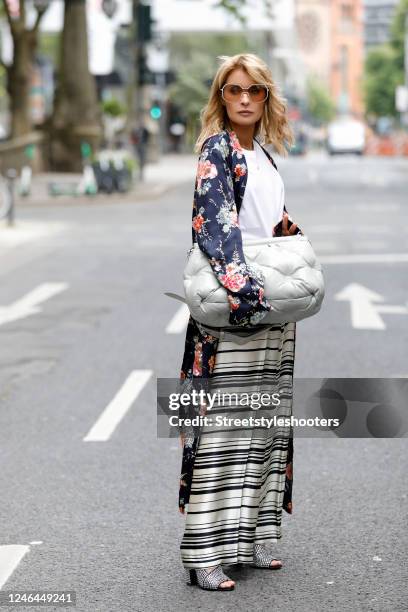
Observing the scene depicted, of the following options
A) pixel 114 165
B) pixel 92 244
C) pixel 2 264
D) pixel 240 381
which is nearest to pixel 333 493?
pixel 240 381

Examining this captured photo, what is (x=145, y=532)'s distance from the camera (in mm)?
5359

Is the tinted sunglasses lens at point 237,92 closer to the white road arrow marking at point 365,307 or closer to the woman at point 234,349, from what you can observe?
Result: the woman at point 234,349

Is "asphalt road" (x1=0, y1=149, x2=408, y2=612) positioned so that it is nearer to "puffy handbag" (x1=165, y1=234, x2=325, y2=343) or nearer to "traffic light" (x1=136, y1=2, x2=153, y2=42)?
"puffy handbag" (x1=165, y1=234, x2=325, y2=343)

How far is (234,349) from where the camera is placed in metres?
4.46

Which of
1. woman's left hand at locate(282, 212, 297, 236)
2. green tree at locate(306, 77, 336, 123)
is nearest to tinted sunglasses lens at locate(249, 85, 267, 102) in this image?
woman's left hand at locate(282, 212, 297, 236)

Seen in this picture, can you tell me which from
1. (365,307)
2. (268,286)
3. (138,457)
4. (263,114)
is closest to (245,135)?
(263,114)

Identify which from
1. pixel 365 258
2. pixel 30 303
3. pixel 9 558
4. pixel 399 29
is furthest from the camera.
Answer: pixel 399 29

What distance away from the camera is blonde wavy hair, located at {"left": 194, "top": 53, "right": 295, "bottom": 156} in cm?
445

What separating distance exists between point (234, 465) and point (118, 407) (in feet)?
11.6

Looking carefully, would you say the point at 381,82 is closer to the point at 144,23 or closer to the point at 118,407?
the point at 144,23

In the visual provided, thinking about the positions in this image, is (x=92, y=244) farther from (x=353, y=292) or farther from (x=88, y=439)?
(x=88, y=439)

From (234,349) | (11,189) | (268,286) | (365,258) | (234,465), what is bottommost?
(11,189)

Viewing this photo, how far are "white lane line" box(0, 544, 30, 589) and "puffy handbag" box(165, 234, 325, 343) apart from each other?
3.91 feet

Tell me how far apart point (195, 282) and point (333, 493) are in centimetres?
201
